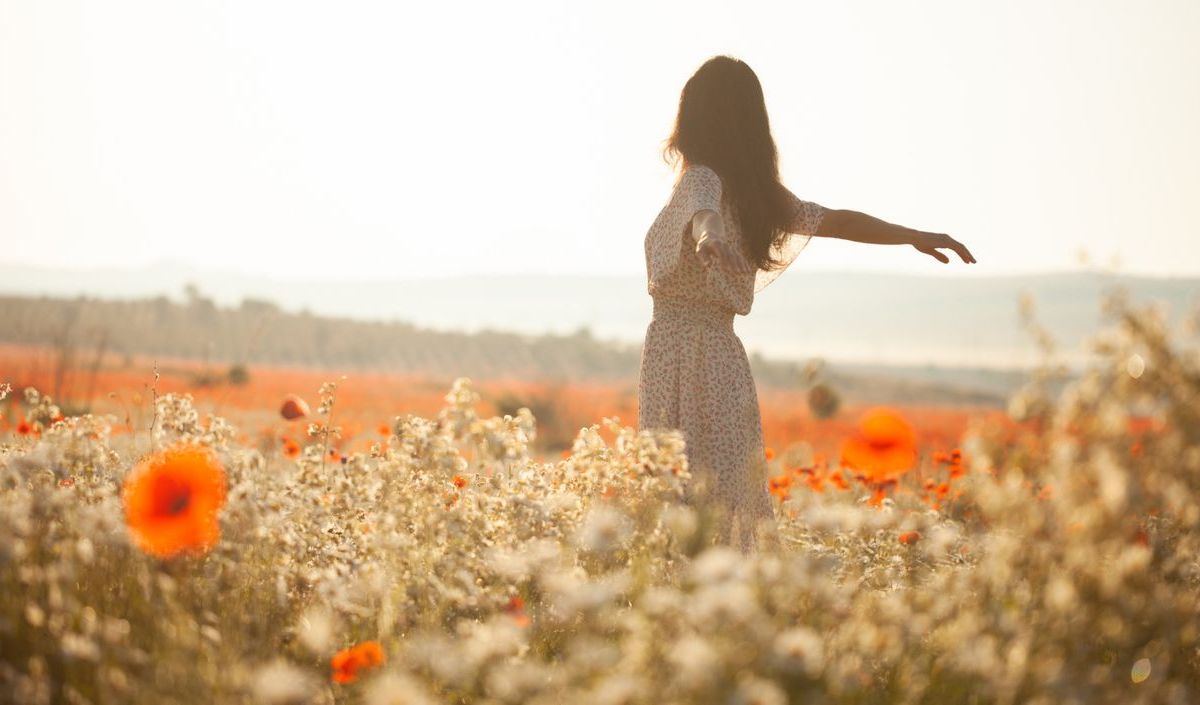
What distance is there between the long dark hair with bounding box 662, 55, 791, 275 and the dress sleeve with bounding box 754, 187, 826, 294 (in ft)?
0.41

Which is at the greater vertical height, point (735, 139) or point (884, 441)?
point (735, 139)

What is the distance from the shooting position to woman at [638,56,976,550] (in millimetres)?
4938

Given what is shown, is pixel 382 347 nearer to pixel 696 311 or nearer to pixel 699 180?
pixel 696 311

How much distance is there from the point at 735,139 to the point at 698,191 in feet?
1.15

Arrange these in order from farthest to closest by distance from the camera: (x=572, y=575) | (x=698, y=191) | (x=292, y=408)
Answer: (x=292, y=408) < (x=698, y=191) < (x=572, y=575)

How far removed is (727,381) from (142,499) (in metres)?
2.43

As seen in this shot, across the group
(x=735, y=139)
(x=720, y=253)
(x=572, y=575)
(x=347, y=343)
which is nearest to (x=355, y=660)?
(x=572, y=575)

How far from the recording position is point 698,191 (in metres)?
4.78

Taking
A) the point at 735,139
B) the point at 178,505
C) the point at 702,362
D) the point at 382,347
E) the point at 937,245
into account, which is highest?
the point at 735,139

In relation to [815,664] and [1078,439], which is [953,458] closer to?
[1078,439]

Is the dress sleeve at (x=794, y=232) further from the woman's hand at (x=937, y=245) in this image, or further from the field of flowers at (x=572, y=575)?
the field of flowers at (x=572, y=575)

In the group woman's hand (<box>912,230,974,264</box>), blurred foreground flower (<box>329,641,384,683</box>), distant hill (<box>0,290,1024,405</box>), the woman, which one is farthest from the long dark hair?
distant hill (<box>0,290,1024,405</box>)

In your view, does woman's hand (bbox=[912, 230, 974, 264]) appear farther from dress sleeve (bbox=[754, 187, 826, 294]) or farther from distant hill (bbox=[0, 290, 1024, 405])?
distant hill (bbox=[0, 290, 1024, 405])

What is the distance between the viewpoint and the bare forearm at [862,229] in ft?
17.3
